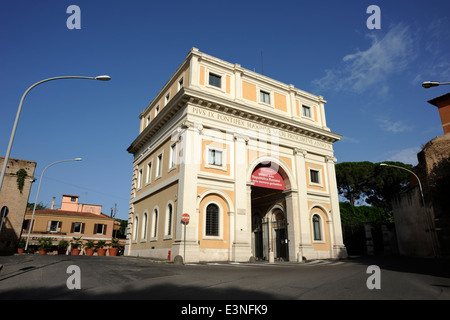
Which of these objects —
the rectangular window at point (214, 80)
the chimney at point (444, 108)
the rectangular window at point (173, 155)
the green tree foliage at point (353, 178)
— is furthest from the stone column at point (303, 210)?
the green tree foliage at point (353, 178)

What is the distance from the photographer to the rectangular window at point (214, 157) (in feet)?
64.3

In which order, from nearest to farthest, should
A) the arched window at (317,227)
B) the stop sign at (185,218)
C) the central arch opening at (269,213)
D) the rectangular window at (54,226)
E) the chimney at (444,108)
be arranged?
the stop sign at (185,218), the central arch opening at (269,213), the arched window at (317,227), the chimney at (444,108), the rectangular window at (54,226)

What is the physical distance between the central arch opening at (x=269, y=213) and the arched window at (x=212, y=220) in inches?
149

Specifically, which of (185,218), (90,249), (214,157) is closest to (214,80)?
(214,157)

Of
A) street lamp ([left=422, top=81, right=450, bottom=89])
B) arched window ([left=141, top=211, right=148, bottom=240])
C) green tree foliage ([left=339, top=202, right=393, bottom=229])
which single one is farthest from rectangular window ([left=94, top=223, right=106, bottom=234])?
street lamp ([left=422, top=81, right=450, bottom=89])

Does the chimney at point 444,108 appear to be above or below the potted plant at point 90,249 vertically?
above

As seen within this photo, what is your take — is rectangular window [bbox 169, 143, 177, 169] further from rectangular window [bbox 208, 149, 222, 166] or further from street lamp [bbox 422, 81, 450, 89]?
street lamp [bbox 422, 81, 450, 89]

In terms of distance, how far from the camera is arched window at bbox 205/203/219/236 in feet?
60.4

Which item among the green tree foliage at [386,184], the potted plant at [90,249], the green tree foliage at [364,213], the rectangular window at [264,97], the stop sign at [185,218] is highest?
the rectangular window at [264,97]

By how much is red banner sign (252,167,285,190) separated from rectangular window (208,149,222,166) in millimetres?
2988

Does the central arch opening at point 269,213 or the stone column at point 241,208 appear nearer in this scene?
the stone column at point 241,208

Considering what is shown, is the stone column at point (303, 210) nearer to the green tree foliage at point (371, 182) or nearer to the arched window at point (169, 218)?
the arched window at point (169, 218)

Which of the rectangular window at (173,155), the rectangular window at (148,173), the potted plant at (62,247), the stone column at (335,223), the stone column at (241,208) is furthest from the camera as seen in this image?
the potted plant at (62,247)
